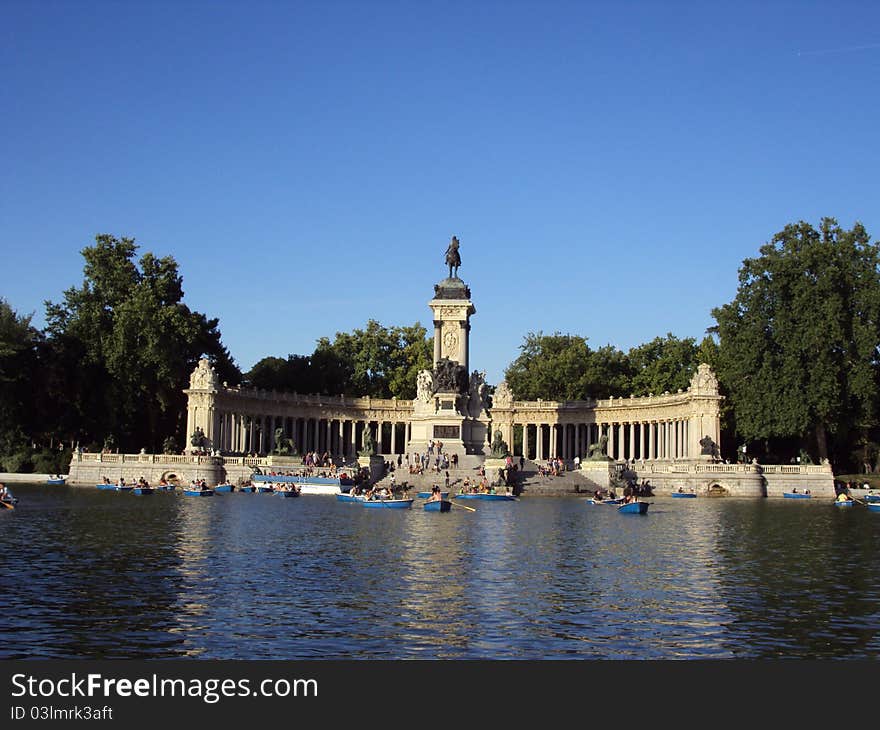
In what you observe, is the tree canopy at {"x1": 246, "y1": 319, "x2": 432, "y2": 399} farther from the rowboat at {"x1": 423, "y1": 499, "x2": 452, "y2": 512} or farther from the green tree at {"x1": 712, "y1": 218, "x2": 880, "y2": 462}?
the rowboat at {"x1": 423, "y1": 499, "x2": 452, "y2": 512}

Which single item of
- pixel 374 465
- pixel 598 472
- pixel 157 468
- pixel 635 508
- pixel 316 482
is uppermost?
pixel 374 465

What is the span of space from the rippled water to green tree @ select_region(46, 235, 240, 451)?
4244 centimetres

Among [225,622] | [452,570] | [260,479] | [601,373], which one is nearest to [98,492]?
[260,479]

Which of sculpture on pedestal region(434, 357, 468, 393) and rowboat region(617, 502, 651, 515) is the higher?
sculpture on pedestal region(434, 357, 468, 393)

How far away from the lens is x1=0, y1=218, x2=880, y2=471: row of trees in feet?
262

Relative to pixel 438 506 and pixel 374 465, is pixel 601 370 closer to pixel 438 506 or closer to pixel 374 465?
pixel 374 465

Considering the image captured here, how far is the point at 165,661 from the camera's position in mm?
18109

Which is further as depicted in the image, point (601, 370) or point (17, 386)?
point (601, 370)

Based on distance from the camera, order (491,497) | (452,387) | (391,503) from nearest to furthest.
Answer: (391,503)
(491,497)
(452,387)

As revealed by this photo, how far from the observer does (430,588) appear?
27.3 meters

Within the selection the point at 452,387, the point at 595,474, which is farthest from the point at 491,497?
the point at 452,387

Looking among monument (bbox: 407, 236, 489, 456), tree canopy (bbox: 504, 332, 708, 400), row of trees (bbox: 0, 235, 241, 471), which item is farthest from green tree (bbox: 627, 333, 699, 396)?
row of trees (bbox: 0, 235, 241, 471)

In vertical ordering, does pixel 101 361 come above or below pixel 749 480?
above

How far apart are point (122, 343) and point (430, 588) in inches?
2712
